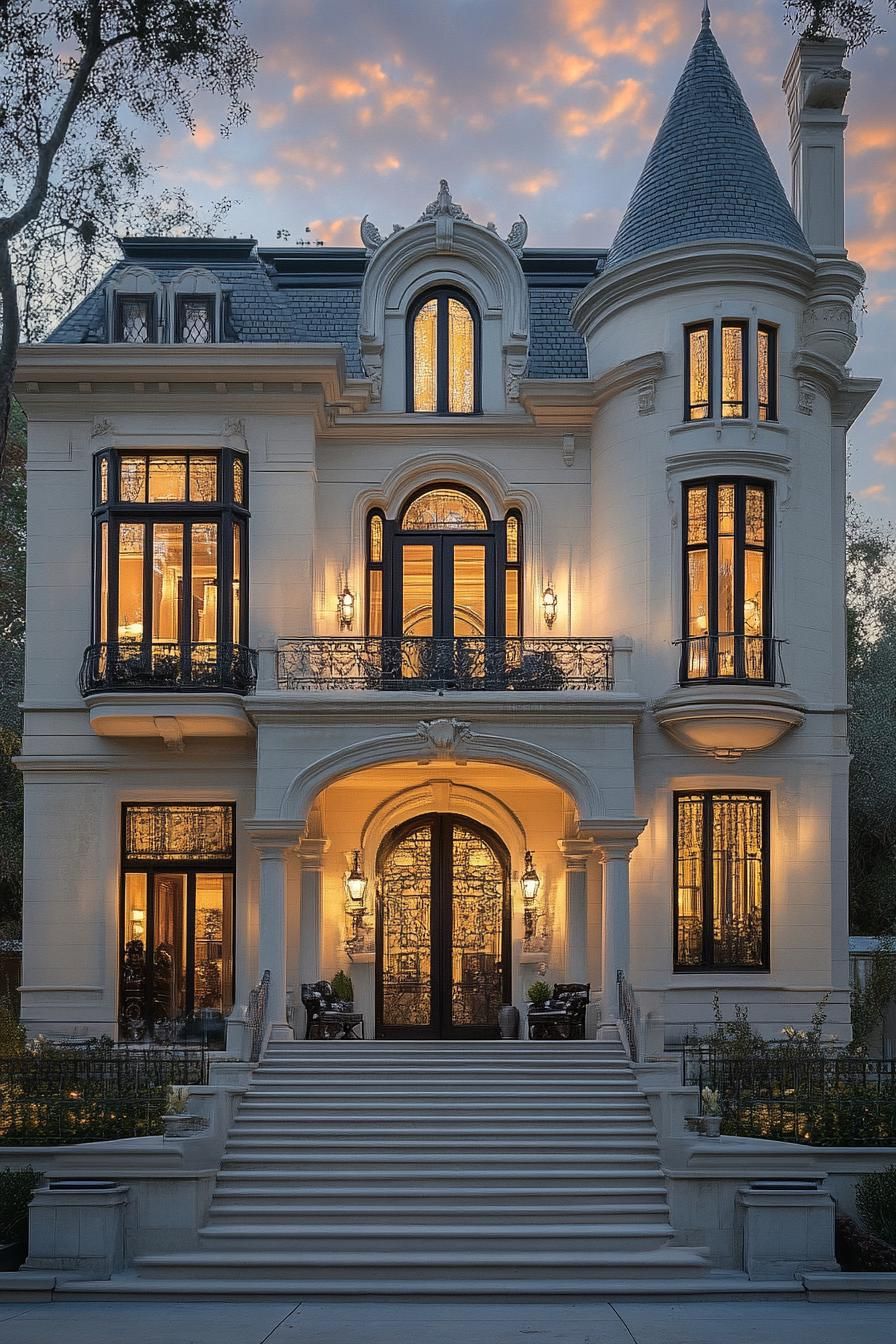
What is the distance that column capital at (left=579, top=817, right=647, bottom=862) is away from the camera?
21156 mm

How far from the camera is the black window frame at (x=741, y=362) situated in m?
22.5

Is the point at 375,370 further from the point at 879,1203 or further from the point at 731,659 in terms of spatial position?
the point at 879,1203

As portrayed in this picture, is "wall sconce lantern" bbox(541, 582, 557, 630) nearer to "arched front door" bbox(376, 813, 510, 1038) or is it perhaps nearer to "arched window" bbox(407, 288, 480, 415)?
"arched window" bbox(407, 288, 480, 415)

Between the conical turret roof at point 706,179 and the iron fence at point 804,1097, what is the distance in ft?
37.0

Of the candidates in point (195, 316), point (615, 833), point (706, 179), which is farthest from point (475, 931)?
point (706, 179)

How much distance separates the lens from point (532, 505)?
24.2 meters

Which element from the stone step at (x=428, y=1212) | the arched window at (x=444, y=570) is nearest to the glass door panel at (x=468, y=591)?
the arched window at (x=444, y=570)

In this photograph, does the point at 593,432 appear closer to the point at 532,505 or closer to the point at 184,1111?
the point at 532,505

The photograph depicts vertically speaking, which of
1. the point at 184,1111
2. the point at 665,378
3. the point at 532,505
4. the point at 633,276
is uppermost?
the point at 633,276

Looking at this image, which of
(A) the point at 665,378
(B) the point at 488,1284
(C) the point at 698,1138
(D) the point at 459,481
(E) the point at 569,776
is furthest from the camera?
(D) the point at 459,481

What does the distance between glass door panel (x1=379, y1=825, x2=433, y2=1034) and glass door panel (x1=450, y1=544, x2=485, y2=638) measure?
3.07 m

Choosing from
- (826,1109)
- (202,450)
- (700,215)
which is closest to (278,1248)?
(826,1109)

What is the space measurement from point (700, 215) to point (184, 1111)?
559 inches

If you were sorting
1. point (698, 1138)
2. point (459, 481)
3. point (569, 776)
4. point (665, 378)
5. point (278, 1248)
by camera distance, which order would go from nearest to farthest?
point (278, 1248) → point (698, 1138) → point (569, 776) → point (665, 378) → point (459, 481)
